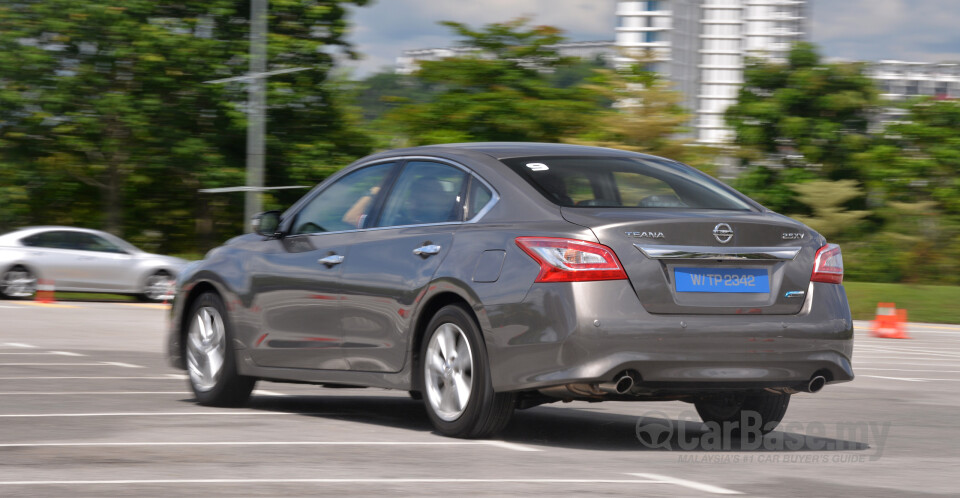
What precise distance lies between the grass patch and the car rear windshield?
81.2 ft

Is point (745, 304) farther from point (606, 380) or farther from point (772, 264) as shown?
point (606, 380)

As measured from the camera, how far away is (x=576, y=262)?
A: 6.66m

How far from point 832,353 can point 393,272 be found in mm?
2252

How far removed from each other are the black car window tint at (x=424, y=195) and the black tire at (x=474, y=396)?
567 mm

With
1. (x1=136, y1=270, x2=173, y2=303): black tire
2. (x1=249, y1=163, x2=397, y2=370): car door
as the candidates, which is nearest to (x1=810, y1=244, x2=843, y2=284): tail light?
(x1=249, y1=163, x2=397, y2=370): car door

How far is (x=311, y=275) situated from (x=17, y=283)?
21.1m

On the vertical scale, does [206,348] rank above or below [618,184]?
below

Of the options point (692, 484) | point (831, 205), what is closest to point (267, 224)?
point (692, 484)

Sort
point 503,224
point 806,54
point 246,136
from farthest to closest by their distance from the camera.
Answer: point 806,54
point 246,136
point 503,224

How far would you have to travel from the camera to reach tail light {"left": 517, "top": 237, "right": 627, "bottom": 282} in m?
6.64

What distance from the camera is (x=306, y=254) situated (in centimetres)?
834

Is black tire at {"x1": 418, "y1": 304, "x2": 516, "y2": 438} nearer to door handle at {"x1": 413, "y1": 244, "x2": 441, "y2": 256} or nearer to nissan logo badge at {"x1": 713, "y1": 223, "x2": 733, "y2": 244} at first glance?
door handle at {"x1": 413, "y1": 244, "x2": 441, "y2": 256}

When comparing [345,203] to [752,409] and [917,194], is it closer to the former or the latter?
[752,409]

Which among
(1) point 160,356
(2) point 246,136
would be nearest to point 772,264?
(1) point 160,356
